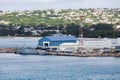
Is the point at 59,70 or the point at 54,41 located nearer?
the point at 59,70

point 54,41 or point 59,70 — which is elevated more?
point 54,41

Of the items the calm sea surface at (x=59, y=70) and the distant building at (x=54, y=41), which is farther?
the distant building at (x=54, y=41)

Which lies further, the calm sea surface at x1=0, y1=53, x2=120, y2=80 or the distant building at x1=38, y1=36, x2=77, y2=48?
the distant building at x1=38, y1=36, x2=77, y2=48

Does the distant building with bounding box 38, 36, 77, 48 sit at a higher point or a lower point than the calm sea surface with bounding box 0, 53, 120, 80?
higher

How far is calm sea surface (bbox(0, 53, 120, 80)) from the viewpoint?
35.2 meters

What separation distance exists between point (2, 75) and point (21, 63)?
415 inches

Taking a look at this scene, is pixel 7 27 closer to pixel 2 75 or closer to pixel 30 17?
pixel 30 17

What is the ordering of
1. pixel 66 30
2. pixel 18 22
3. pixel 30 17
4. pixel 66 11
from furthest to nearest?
pixel 66 11, pixel 30 17, pixel 18 22, pixel 66 30

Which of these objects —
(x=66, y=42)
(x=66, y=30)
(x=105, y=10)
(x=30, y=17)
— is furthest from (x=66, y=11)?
(x=66, y=42)

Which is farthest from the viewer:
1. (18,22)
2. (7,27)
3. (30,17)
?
(30,17)

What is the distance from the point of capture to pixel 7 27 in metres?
110

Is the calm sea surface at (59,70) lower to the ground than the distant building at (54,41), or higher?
lower

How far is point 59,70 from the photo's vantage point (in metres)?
40.0

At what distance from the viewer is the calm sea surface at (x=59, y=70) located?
3519cm
